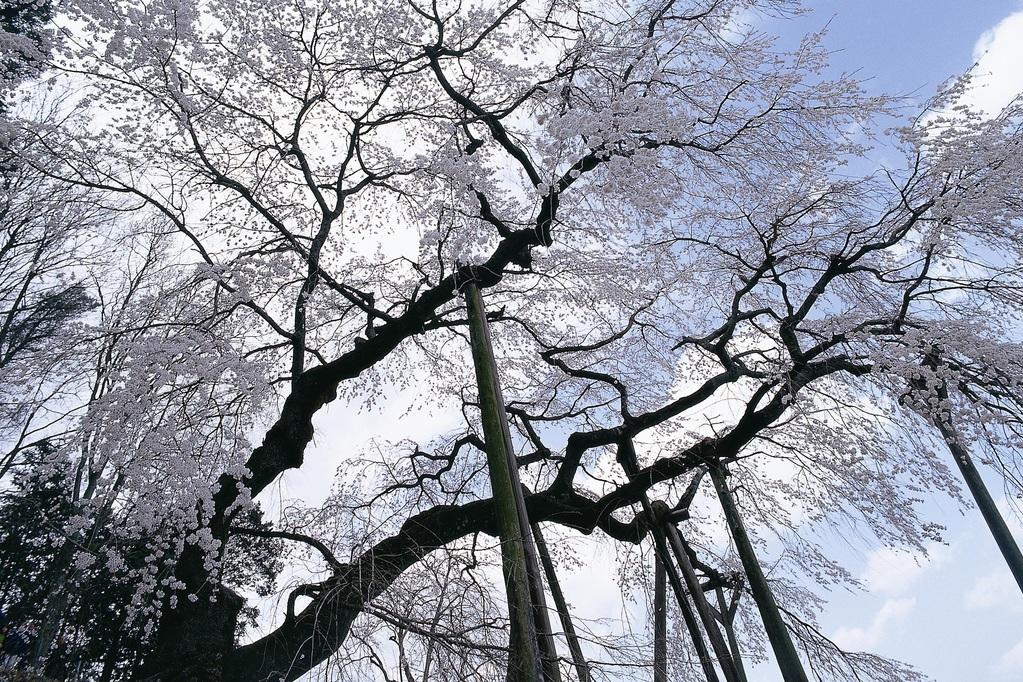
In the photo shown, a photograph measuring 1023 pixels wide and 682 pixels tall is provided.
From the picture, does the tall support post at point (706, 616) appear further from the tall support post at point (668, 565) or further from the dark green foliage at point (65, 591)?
the dark green foliage at point (65, 591)

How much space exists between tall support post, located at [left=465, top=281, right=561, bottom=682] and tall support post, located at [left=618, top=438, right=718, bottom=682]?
1574 millimetres

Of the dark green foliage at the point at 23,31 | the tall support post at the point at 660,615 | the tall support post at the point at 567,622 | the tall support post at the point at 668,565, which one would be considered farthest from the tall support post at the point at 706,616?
the dark green foliage at the point at 23,31

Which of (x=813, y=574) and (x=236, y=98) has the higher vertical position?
(x=236, y=98)

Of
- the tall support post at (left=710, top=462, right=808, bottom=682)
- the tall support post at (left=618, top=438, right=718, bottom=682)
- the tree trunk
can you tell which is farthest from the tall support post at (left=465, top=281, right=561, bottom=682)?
the tree trunk

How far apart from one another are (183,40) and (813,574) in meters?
8.69

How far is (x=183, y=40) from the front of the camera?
18.5 feet

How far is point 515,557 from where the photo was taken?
3.52 metres

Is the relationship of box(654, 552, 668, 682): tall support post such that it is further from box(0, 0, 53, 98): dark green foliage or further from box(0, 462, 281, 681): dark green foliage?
box(0, 0, 53, 98): dark green foliage

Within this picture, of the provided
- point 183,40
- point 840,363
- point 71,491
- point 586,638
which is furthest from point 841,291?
point 71,491

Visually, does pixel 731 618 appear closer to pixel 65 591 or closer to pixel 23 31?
pixel 65 591

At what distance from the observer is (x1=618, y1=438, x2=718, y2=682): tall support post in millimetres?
4938

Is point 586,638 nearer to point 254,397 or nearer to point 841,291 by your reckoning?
point 254,397

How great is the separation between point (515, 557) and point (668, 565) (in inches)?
93.4

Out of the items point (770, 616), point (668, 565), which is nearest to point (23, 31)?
point (668, 565)
